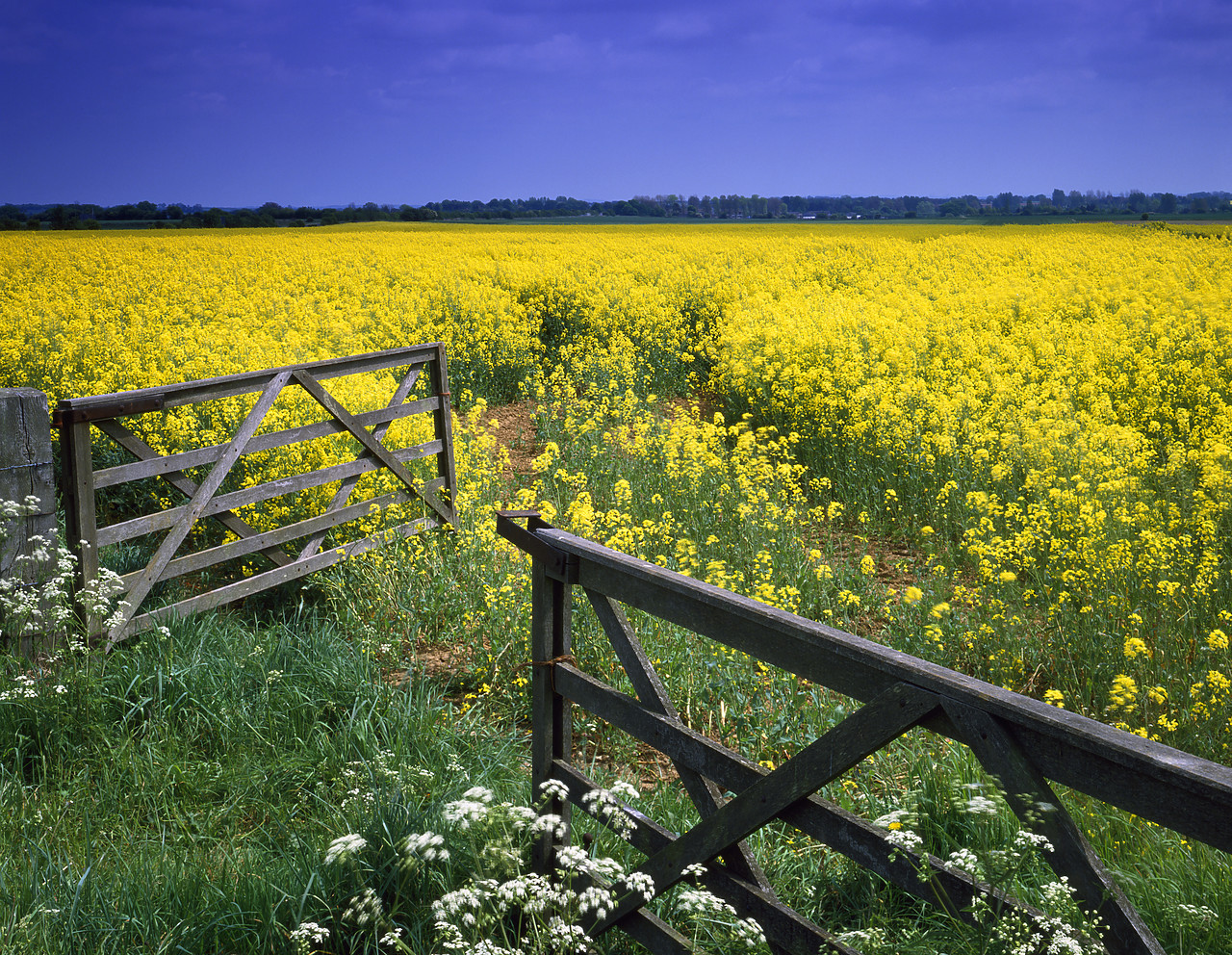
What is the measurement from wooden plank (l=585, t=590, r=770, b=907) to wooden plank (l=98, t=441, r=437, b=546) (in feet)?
11.4

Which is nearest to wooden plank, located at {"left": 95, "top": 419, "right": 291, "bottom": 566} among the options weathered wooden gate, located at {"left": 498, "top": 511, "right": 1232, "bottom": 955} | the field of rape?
the field of rape

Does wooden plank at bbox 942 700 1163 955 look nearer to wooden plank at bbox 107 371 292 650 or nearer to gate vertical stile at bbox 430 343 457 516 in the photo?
wooden plank at bbox 107 371 292 650

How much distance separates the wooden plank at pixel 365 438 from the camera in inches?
245

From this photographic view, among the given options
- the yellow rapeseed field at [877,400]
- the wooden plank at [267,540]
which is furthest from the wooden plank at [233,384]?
the yellow rapeseed field at [877,400]

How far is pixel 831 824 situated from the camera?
2135mm

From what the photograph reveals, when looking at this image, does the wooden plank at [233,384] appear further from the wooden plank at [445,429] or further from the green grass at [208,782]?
the green grass at [208,782]

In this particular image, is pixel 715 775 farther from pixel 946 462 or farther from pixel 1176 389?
pixel 1176 389

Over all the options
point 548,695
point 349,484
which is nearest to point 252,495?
point 349,484

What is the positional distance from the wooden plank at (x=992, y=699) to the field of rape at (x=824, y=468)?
0.35m

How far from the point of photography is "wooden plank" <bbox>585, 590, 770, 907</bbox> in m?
2.47

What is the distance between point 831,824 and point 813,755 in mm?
209

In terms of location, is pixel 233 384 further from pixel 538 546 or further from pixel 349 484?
pixel 538 546

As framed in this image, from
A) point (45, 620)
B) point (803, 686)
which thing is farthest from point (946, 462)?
point (45, 620)

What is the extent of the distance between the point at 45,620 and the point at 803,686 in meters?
4.14
